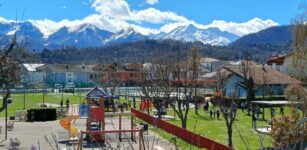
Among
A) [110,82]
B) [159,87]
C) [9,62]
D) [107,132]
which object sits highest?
[9,62]

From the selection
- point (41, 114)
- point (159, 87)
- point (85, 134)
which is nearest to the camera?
point (85, 134)

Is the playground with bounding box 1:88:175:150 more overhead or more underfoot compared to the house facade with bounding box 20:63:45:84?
more underfoot

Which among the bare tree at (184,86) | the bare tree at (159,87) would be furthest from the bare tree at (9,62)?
the bare tree at (159,87)

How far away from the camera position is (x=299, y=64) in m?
42.9

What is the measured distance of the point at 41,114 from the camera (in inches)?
1661

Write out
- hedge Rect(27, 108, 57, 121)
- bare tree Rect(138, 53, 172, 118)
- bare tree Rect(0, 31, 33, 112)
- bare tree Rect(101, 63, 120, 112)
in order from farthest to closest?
bare tree Rect(101, 63, 120, 112), hedge Rect(27, 108, 57, 121), bare tree Rect(138, 53, 172, 118), bare tree Rect(0, 31, 33, 112)

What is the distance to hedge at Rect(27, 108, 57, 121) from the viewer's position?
41559 mm

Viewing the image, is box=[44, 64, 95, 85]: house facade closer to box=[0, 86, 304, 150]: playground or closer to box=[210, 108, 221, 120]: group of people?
box=[210, 108, 221, 120]: group of people

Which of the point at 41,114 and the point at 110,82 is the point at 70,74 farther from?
the point at 41,114

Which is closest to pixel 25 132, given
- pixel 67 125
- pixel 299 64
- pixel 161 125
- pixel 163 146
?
pixel 67 125

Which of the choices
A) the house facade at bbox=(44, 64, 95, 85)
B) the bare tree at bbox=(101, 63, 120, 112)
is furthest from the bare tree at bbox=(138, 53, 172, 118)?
the house facade at bbox=(44, 64, 95, 85)

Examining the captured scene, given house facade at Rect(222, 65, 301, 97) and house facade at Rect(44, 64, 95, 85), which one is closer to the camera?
house facade at Rect(222, 65, 301, 97)

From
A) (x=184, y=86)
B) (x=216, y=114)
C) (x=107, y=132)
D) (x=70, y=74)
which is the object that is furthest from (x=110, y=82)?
(x=70, y=74)

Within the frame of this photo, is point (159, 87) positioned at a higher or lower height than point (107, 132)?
higher
